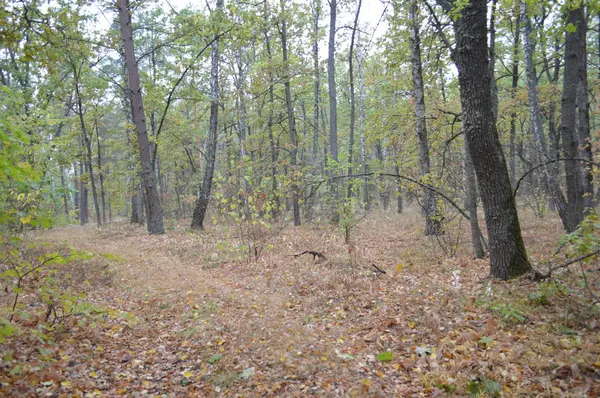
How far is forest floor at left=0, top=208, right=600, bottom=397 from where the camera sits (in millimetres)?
3477

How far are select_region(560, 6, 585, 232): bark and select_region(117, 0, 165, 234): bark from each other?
12.9m

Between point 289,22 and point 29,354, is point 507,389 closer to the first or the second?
point 29,354

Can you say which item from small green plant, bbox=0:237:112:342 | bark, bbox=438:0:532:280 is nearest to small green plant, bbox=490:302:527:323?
bark, bbox=438:0:532:280

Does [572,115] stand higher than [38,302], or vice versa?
[572,115]

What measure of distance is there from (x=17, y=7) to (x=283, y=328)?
243 inches

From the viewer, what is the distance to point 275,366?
4156 mm

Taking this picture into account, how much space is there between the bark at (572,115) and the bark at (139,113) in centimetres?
1295

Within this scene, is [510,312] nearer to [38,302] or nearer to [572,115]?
[572,115]

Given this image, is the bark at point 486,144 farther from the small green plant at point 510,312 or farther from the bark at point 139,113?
the bark at point 139,113

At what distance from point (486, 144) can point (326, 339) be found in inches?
147

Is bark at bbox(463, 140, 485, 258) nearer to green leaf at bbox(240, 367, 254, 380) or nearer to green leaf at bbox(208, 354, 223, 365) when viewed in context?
green leaf at bbox(240, 367, 254, 380)

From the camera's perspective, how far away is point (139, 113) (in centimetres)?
1320

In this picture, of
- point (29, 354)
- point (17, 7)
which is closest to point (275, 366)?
point (29, 354)

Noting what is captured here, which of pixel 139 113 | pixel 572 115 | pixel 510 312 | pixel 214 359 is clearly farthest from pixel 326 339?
pixel 139 113
